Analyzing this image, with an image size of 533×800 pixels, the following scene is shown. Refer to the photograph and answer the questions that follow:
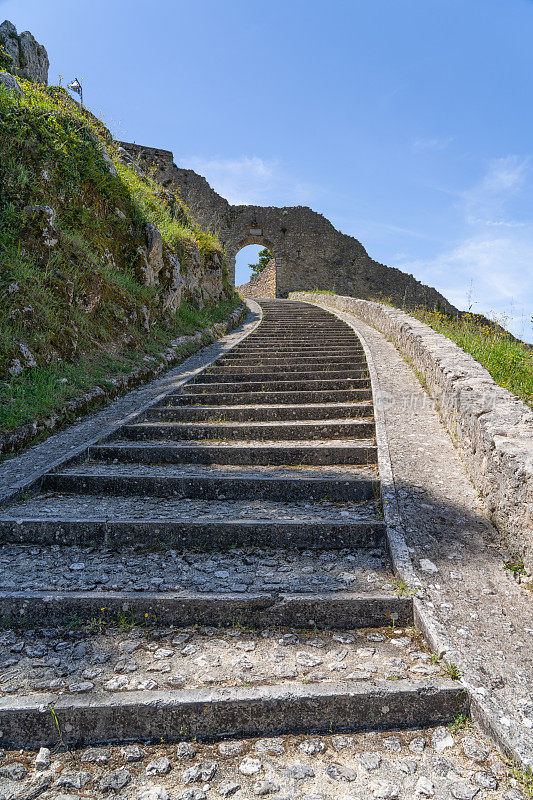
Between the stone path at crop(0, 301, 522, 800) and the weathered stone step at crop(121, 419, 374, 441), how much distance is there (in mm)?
515

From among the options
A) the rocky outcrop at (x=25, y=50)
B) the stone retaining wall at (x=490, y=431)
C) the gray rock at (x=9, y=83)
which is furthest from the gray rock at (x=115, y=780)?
the rocky outcrop at (x=25, y=50)

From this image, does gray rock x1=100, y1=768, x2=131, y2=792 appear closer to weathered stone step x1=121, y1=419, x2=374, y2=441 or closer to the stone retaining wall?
the stone retaining wall

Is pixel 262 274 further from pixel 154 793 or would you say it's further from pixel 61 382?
pixel 154 793

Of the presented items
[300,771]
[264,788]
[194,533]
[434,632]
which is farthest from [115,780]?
[194,533]

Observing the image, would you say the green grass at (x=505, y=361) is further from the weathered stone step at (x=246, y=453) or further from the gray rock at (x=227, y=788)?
the gray rock at (x=227, y=788)

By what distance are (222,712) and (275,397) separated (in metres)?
3.89

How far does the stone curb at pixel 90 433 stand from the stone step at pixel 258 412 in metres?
0.24

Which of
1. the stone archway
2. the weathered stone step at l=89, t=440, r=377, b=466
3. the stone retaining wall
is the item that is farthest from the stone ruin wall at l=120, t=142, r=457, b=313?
the weathered stone step at l=89, t=440, r=377, b=466

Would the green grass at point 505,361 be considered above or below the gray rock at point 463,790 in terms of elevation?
above

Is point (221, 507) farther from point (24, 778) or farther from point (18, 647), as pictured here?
point (24, 778)

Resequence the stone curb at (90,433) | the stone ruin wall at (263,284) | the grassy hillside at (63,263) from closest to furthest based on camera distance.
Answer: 1. the stone curb at (90,433)
2. the grassy hillside at (63,263)
3. the stone ruin wall at (263,284)

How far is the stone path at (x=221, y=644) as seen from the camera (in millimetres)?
1532

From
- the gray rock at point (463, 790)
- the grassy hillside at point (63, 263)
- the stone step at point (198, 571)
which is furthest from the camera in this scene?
the grassy hillside at point (63, 263)

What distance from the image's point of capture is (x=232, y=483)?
3434 millimetres
